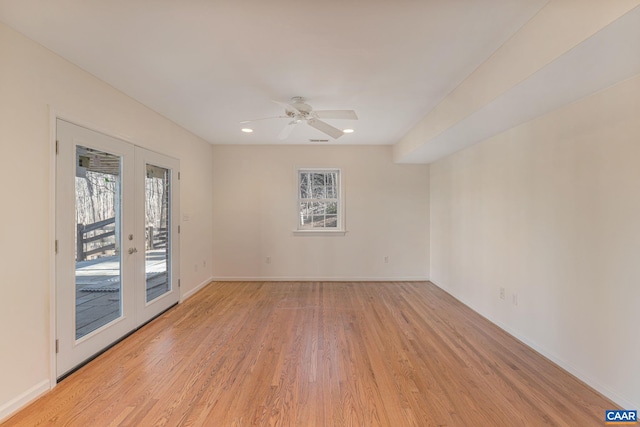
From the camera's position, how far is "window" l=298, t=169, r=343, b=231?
515 centimetres

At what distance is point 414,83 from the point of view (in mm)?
2535

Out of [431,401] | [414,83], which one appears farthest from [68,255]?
[414,83]

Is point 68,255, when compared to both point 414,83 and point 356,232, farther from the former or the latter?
point 356,232

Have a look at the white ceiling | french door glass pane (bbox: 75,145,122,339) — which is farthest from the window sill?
french door glass pane (bbox: 75,145,122,339)

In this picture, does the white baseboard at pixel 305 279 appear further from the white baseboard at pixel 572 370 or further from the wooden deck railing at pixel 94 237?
the wooden deck railing at pixel 94 237

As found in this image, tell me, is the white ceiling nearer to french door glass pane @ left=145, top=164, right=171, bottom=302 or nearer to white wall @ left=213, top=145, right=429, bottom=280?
french door glass pane @ left=145, top=164, right=171, bottom=302

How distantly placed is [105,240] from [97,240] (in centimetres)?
9

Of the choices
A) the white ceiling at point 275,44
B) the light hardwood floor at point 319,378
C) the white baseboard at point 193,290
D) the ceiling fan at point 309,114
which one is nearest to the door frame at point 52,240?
the light hardwood floor at point 319,378

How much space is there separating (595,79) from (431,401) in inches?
95.6

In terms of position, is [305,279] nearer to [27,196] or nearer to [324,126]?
[324,126]

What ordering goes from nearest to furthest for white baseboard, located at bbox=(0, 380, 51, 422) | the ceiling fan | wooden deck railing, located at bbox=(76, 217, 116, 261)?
1. white baseboard, located at bbox=(0, 380, 51, 422)
2. wooden deck railing, located at bbox=(76, 217, 116, 261)
3. the ceiling fan

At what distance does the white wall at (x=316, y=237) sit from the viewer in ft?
16.5

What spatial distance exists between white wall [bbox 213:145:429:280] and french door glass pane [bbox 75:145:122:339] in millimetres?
2312

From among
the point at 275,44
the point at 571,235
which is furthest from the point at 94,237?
the point at 571,235
